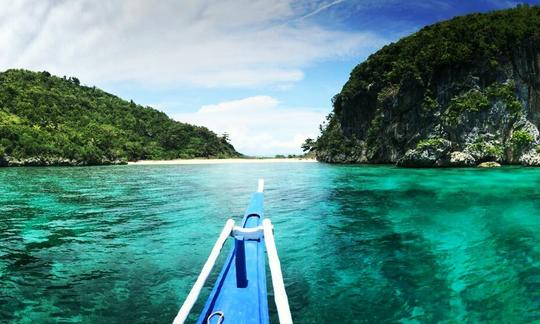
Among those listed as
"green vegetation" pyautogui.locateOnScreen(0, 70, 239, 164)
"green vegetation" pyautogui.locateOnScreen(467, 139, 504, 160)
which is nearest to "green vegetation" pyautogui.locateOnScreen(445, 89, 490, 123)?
"green vegetation" pyautogui.locateOnScreen(467, 139, 504, 160)

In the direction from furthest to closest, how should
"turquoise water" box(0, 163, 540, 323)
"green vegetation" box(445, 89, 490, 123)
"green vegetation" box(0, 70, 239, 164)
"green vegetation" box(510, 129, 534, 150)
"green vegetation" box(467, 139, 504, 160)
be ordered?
"green vegetation" box(0, 70, 239, 164) → "green vegetation" box(445, 89, 490, 123) → "green vegetation" box(467, 139, 504, 160) → "green vegetation" box(510, 129, 534, 150) → "turquoise water" box(0, 163, 540, 323)

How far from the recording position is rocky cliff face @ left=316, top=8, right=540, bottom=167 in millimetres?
45344

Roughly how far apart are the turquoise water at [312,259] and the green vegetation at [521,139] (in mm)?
32160

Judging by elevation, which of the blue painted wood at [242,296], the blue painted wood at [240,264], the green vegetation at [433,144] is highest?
the green vegetation at [433,144]

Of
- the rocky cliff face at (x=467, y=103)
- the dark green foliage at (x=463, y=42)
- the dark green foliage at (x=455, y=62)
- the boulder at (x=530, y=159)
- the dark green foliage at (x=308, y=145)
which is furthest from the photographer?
the dark green foliage at (x=308, y=145)

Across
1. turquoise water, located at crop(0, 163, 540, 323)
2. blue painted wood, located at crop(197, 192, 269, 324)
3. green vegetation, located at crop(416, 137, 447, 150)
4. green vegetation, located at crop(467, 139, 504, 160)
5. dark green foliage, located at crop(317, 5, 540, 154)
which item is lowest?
turquoise water, located at crop(0, 163, 540, 323)

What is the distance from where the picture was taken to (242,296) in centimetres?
399

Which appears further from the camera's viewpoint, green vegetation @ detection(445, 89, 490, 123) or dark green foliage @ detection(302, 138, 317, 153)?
dark green foliage @ detection(302, 138, 317, 153)

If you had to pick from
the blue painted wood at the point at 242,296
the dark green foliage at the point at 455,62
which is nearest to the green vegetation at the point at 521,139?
the dark green foliage at the point at 455,62

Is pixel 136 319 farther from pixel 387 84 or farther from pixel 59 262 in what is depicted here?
pixel 387 84

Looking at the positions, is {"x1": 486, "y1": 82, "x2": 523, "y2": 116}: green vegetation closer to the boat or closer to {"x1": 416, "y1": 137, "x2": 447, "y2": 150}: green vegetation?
{"x1": 416, "y1": 137, "x2": 447, "y2": 150}: green vegetation

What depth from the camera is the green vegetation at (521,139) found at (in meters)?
43.7

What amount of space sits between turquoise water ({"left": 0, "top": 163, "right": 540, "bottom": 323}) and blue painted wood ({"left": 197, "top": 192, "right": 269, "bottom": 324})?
1.85 meters

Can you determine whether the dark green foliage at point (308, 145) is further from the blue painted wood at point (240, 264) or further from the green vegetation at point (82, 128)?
the blue painted wood at point (240, 264)
